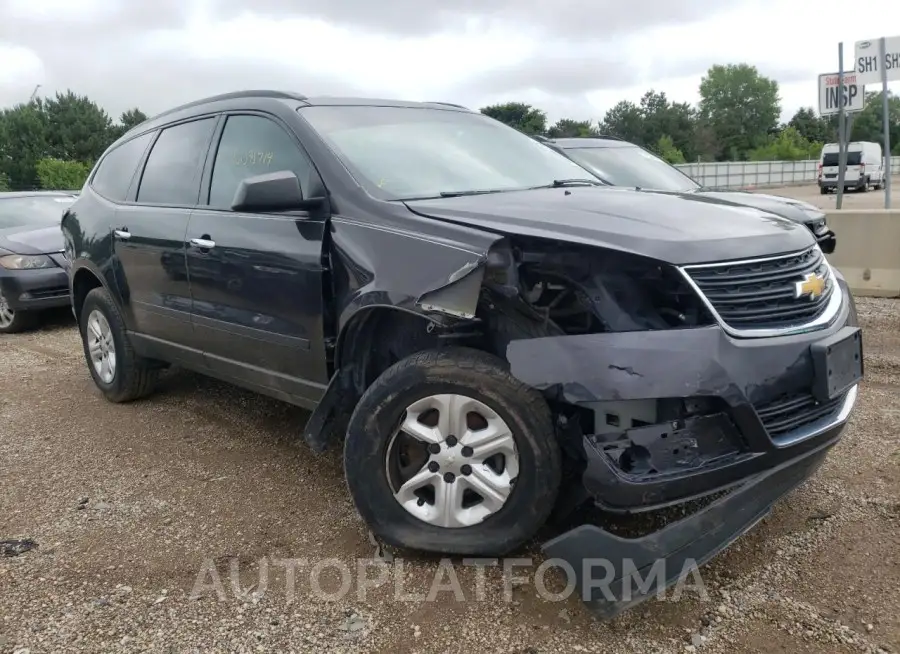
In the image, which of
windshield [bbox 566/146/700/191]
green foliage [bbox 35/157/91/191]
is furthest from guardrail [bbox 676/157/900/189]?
green foliage [bbox 35/157/91/191]

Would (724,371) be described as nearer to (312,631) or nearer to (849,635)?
(849,635)

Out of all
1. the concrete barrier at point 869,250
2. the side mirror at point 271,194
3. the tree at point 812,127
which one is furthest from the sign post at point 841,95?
the tree at point 812,127

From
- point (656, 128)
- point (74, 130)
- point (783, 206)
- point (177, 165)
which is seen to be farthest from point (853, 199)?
point (74, 130)

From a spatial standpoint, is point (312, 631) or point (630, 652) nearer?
point (630, 652)

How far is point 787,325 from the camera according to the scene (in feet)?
8.65

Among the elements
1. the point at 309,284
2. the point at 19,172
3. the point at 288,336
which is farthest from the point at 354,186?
the point at 19,172

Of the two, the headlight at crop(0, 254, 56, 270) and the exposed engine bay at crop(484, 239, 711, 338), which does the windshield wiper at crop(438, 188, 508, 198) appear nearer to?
the exposed engine bay at crop(484, 239, 711, 338)

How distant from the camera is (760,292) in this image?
2615 mm

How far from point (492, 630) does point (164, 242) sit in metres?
2.81

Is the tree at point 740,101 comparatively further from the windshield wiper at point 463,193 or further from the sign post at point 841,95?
the windshield wiper at point 463,193

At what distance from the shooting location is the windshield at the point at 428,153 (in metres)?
3.34

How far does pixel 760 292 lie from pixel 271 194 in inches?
75.4

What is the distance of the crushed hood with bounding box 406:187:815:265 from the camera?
2535 millimetres

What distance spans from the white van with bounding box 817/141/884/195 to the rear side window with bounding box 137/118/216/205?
3345 cm
